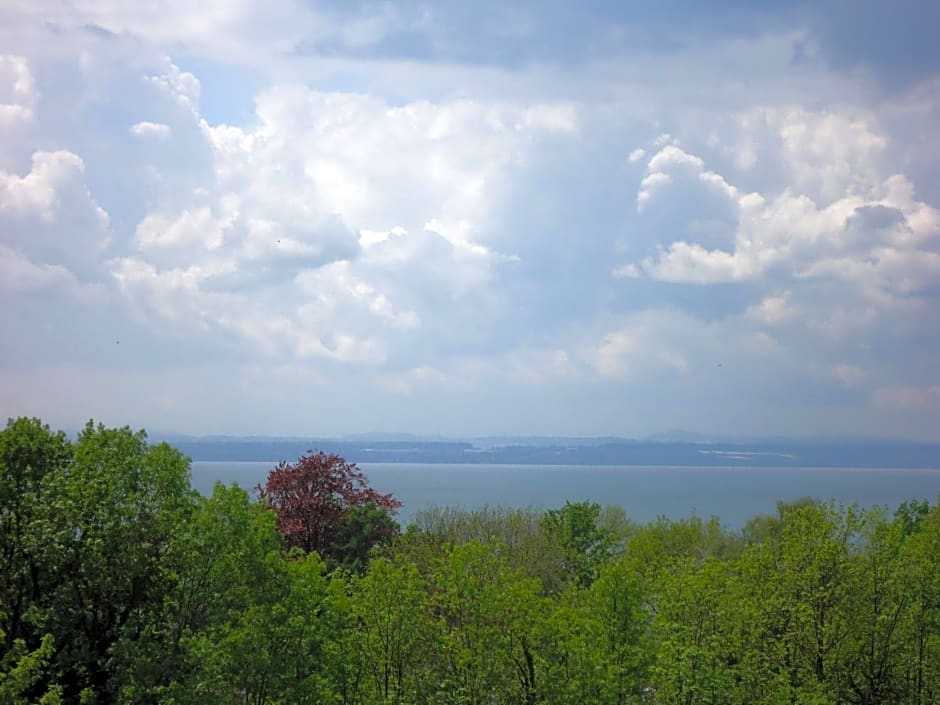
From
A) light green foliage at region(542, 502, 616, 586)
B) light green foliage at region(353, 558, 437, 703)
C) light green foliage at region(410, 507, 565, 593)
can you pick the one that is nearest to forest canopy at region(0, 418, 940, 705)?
light green foliage at region(353, 558, 437, 703)

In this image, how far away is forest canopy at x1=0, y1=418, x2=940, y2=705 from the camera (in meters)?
23.7

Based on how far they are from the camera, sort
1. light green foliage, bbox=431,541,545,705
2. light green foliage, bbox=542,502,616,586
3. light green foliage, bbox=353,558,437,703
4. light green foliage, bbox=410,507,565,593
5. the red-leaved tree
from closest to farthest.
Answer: light green foliage, bbox=431,541,545,705 < light green foliage, bbox=353,558,437,703 < light green foliage, bbox=410,507,565,593 < the red-leaved tree < light green foliage, bbox=542,502,616,586

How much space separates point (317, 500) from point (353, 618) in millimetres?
27135

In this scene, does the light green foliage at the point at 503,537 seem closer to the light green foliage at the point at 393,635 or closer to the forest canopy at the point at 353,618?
the forest canopy at the point at 353,618

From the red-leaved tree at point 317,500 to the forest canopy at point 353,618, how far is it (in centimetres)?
2329

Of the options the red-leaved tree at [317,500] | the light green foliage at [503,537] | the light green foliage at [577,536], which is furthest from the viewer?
the light green foliage at [577,536]

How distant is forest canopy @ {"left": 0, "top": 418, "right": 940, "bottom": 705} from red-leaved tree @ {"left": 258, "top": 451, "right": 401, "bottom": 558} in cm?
2329

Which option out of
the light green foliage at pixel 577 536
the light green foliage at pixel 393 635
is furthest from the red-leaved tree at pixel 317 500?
the light green foliage at pixel 393 635

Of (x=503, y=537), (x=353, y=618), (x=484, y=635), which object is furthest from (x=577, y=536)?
(x=353, y=618)

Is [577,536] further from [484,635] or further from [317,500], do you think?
[484,635]

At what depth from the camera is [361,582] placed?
88.0ft

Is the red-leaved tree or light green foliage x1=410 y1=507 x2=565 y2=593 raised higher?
the red-leaved tree

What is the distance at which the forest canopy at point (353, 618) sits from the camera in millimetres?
23672

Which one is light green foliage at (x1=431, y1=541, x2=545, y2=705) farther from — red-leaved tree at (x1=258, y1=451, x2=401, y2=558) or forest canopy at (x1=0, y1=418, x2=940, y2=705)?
red-leaved tree at (x1=258, y1=451, x2=401, y2=558)
